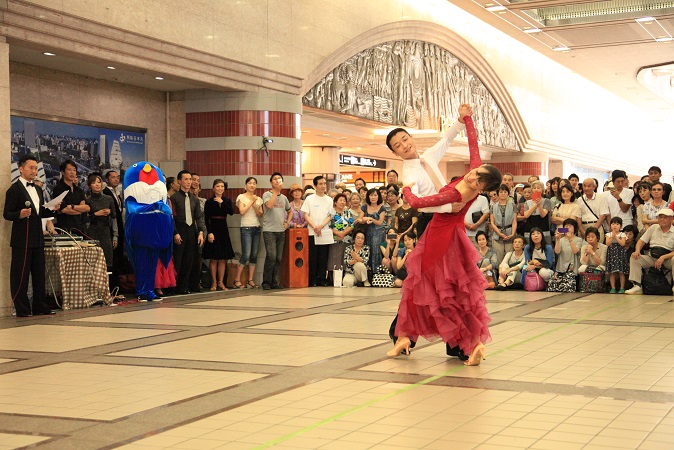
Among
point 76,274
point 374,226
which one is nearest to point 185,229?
point 76,274

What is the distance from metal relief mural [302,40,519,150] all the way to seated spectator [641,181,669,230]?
21.4 feet

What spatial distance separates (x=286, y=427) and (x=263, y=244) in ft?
33.3

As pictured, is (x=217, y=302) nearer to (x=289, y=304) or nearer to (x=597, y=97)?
(x=289, y=304)

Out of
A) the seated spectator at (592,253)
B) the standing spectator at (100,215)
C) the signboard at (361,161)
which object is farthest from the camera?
the signboard at (361,161)

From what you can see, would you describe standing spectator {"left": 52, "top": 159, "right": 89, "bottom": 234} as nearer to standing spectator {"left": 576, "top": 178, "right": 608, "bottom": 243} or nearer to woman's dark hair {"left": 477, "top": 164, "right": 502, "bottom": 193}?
woman's dark hair {"left": 477, "top": 164, "right": 502, "bottom": 193}

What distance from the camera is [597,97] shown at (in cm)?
3603

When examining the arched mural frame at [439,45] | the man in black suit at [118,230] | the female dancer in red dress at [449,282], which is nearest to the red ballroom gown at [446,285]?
the female dancer in red dress at [449,282]

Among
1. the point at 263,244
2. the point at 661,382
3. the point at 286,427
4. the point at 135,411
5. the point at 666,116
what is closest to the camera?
the point at 286,427

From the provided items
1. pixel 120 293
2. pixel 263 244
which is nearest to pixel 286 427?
pixel 120 293

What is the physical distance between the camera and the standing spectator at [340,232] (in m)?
14.8

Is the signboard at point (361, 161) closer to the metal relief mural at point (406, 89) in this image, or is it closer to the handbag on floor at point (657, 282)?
the metal relief mural at point (406, 89)

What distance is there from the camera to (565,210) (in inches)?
542

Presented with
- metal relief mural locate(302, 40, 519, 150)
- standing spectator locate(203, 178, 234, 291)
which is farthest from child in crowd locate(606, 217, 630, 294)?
metal relief mural locate(302, 40, 519, 150)

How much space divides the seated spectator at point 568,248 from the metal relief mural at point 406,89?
5.59m
